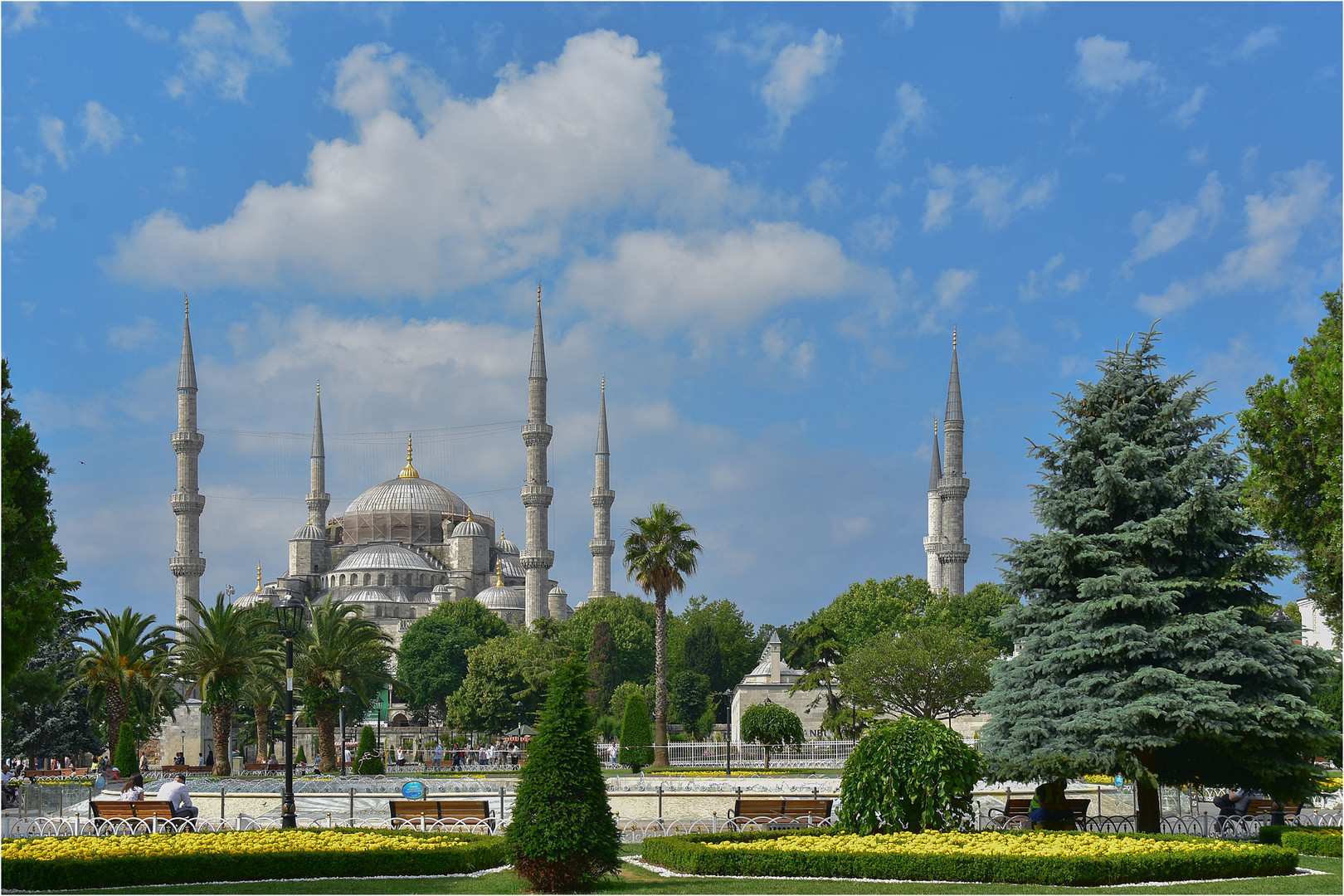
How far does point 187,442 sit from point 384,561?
26467mm

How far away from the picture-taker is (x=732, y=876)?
1279cm

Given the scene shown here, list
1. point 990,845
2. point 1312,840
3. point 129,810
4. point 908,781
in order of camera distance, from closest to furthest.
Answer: point 990,845 → point 908,781 → point 1312,840 → point 129,810

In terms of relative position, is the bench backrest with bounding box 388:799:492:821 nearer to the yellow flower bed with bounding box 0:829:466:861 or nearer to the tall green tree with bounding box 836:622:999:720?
the yellow flower bed with bounding box 0:829:466:861

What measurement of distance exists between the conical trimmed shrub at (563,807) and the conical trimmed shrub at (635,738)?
22.6 metres

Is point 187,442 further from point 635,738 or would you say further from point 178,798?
point 178,798

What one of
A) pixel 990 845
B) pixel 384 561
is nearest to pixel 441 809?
pixel 990 845

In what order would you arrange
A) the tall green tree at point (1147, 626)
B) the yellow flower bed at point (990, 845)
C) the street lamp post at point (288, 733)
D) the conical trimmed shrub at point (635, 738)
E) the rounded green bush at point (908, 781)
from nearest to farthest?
the yellow flower bed at point (990, 845), the rounded green bush at point (908, 781), the tall green tree at point (1147, 626), the street lamp post at point (288, 733), the conical trimmed shrub at point (635, 738)

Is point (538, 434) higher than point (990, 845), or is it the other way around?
point (538, 434)

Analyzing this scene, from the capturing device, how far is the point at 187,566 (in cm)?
6612

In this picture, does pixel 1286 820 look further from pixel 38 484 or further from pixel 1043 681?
pixel 38 484

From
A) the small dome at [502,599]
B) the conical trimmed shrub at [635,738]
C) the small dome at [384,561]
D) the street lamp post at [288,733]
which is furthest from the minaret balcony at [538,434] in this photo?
the street lamp post at [288,733]

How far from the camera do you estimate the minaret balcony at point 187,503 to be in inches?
2589

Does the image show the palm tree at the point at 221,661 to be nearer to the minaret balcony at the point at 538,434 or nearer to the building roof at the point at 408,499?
the minaret balcony at the point at 538,434

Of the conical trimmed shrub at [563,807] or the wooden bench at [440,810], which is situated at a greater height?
the conical trimmed shrub at [563,807]
